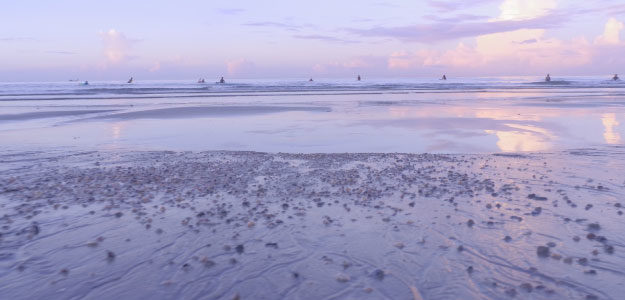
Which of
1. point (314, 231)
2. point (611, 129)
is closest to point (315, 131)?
point (314, 231)

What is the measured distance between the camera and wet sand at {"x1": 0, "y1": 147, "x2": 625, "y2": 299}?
4934mm

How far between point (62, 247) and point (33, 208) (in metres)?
2.19

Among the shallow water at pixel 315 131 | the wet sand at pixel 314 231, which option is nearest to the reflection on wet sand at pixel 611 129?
the shallow water at pixel 315 131

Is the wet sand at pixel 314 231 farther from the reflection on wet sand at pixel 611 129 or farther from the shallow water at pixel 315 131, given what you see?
the reflection on wet sand at pixel 611 129

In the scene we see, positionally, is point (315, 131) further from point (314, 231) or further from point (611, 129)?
point (611, 129)

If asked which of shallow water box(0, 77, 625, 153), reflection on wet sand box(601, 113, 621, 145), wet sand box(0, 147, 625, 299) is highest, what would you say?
wet sand box(0, 147, 625, 299)

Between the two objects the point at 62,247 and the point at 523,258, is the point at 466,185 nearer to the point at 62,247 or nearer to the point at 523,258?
the point at 523,258

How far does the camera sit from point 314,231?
21.5 feet

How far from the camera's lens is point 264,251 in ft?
19.2

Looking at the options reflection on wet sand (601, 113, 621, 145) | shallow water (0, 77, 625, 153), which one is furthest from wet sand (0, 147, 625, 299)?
reflection on wet sand (601, 113, 621, 145)

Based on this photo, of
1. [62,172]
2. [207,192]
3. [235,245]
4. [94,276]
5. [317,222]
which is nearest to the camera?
[94,276]

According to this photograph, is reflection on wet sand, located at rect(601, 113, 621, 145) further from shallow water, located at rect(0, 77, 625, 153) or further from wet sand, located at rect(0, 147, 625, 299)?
wet sand, located at rect(0, 147, 625, 299)

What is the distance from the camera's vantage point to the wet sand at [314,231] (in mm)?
4934

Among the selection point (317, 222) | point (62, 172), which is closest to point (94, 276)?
point (317, 222)
